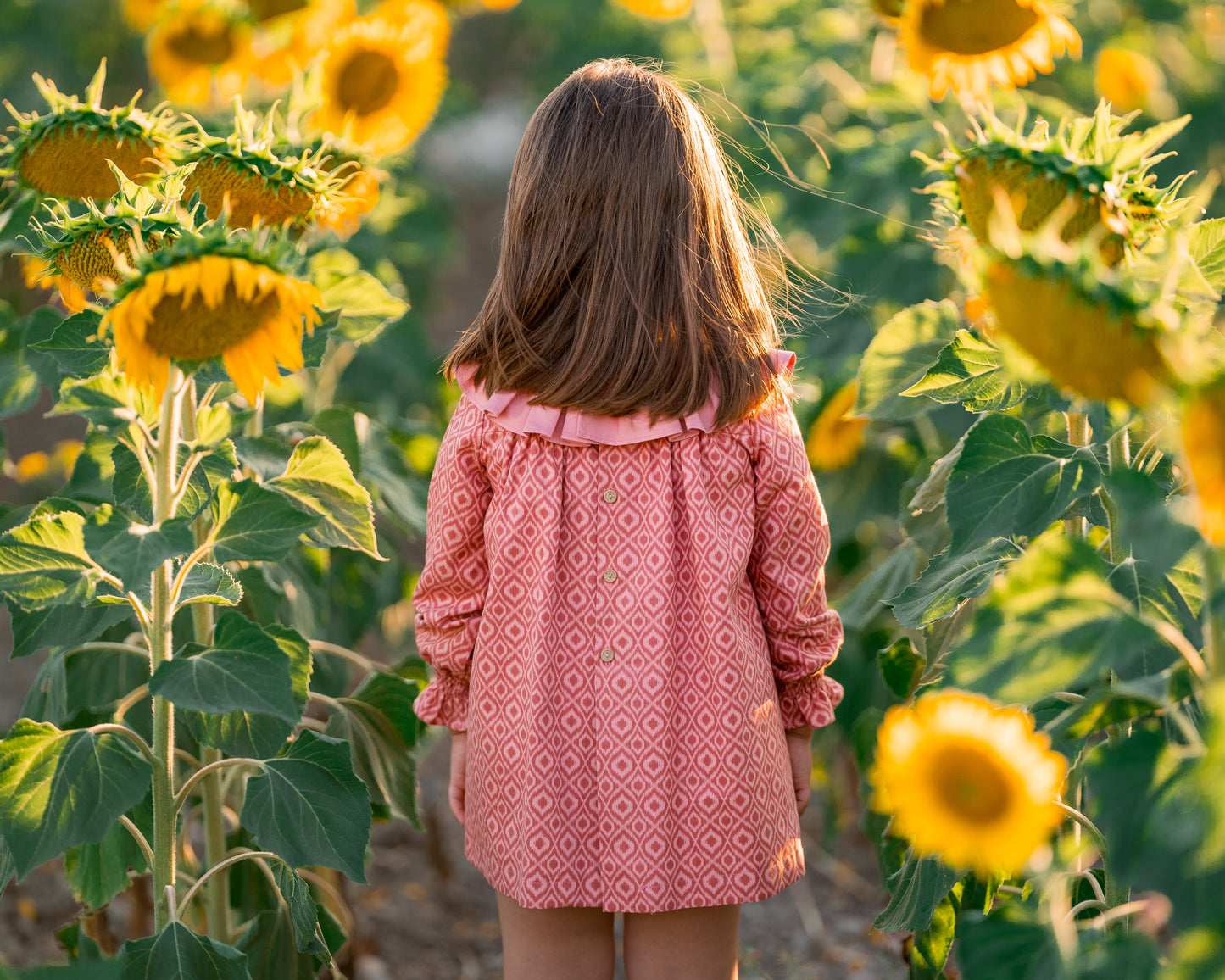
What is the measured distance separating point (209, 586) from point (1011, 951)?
908 mm

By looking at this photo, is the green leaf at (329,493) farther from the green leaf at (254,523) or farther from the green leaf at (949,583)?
the green leaf at (949,583)

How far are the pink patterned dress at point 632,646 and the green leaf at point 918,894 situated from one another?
144mm

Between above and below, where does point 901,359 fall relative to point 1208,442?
below

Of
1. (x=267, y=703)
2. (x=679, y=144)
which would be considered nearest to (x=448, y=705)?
(x=267, y=703)

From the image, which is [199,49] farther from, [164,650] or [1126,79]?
[1126,79]

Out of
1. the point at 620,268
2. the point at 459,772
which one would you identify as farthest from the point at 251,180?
the point at 459,772

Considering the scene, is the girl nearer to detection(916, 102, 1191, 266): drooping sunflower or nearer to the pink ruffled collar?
the pink ruffled collar

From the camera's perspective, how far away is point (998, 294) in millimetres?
887

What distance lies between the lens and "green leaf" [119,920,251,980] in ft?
4.14

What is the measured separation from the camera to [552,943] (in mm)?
1458

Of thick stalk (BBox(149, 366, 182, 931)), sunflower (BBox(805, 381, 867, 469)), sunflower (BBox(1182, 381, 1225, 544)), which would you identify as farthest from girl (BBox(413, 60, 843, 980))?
sunflower (BBox(805, 381, 867, 469))

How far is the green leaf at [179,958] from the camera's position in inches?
49.7

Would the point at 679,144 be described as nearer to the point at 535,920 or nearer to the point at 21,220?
the point at 21,220

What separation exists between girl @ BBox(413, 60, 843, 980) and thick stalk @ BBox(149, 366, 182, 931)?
35cm
